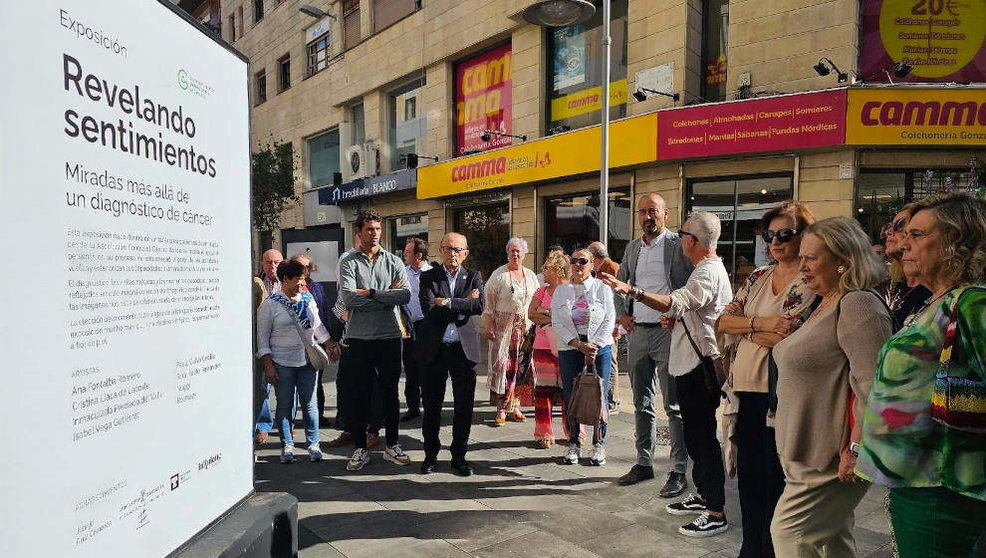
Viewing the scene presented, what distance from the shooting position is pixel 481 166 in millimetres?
14656

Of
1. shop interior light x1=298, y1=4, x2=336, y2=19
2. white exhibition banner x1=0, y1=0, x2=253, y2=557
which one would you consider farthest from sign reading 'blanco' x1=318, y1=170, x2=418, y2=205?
→ white exhibition banner x1=0, y1=0, x2=253, y2=557

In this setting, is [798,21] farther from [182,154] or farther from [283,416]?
[182,154]

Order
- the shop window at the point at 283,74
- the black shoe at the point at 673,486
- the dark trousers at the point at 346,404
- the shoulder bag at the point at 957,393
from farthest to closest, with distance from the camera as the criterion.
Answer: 1. the shop window at the point at 283,74
2. the dark trousers at the point at 346,404
3. the black shoe at the point at 673,486
4. the shoulder bag at the point at 957,393

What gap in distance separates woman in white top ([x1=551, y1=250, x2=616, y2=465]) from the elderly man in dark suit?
0.76 m

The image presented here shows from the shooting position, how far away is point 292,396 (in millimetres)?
5176

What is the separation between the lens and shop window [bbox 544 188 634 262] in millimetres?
11891

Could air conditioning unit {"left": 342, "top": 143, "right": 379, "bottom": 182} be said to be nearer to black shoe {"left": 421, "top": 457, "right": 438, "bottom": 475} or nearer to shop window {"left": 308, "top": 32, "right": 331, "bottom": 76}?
shop window {"left": 308, "top": 32, "right": 331, "bottom": 76}

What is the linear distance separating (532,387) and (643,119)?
6.68 meters

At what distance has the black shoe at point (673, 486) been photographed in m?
4.16

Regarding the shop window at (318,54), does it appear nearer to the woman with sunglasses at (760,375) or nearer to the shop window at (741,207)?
the shop window at (741,207)

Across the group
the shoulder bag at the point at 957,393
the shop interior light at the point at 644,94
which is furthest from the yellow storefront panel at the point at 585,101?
the shoulder bag at the point at 957,393

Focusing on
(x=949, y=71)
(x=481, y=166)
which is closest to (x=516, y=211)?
(x=481, y=166)

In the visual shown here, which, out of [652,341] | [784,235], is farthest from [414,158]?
[784,235]

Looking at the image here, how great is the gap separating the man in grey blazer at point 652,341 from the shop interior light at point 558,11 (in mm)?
4797
